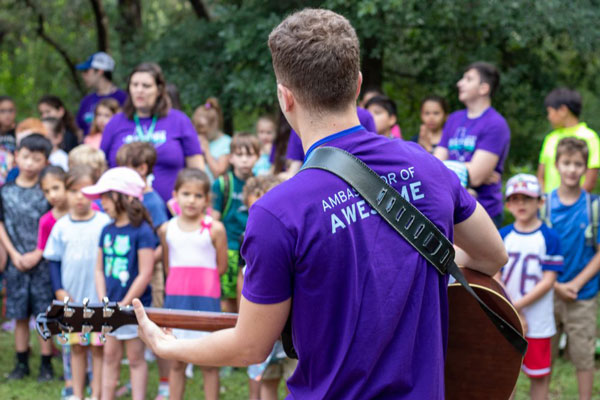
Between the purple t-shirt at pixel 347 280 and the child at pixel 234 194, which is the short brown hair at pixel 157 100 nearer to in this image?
the child at pixel 234 194

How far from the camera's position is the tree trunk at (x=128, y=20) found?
11938 millimetres

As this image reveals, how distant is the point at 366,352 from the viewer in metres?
1.99

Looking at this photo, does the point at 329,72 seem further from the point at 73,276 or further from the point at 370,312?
the point at 73,276

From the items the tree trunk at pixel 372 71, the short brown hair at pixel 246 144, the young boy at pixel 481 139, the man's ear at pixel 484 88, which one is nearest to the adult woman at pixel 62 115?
the short brown hair at pixel 246 144

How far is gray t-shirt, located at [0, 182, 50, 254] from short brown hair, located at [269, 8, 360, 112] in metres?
4.50

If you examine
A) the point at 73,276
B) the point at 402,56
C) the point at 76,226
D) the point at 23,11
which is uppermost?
the point at 23,11

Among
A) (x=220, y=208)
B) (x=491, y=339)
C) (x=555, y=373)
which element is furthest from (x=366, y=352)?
(x=555, y=373)

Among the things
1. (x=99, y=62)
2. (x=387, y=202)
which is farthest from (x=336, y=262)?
(x=99, y=62)

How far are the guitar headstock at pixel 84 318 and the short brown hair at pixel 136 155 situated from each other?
2954mm

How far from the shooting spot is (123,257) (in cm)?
509

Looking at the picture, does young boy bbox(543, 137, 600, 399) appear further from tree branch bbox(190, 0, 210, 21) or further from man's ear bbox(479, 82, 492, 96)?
tree branch bbox(190, 0, 210, 21)

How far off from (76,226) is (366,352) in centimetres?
390

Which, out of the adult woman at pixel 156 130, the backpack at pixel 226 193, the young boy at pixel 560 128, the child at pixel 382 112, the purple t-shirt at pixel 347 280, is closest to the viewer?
the purple t-shirt at pixel 347 280

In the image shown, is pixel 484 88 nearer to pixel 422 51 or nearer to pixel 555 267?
pixel 555 267
